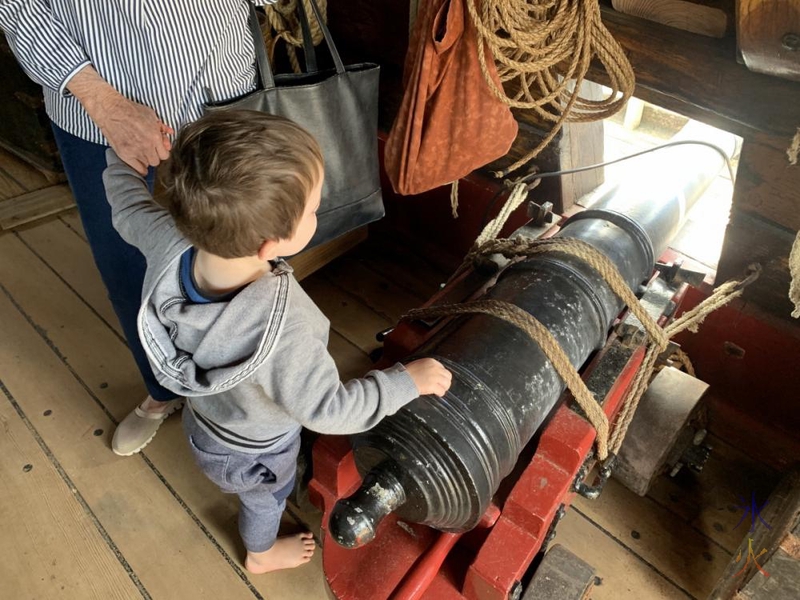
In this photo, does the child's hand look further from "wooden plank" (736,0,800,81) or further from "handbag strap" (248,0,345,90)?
"wooden plank" (736,0,800,81)

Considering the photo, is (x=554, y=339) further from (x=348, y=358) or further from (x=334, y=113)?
(x=348, y=358)

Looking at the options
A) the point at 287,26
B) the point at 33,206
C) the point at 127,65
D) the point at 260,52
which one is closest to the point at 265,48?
the point at 260,52

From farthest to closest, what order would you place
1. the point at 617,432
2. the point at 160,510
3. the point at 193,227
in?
the point at 160,510 < the point at 617,432 < the point at 193,227

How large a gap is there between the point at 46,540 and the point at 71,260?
1.17m

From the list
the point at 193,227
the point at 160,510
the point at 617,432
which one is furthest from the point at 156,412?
the point at 617,432

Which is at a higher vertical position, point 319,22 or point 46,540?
point 319,22

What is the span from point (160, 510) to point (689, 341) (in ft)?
4.91

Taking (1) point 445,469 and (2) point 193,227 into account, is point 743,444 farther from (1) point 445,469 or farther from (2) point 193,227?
(2) point 193,227

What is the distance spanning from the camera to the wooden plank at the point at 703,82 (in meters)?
1.32

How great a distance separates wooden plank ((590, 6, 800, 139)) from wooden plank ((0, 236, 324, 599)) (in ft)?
4.49

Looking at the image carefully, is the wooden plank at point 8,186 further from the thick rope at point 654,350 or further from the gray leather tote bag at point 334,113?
the thick rope at point 654,350

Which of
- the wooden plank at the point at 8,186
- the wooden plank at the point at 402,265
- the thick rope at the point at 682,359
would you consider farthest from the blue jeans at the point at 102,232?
the wooden plank at the point at 8,186

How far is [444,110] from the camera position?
1476 mm

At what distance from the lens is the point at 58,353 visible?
201cm
